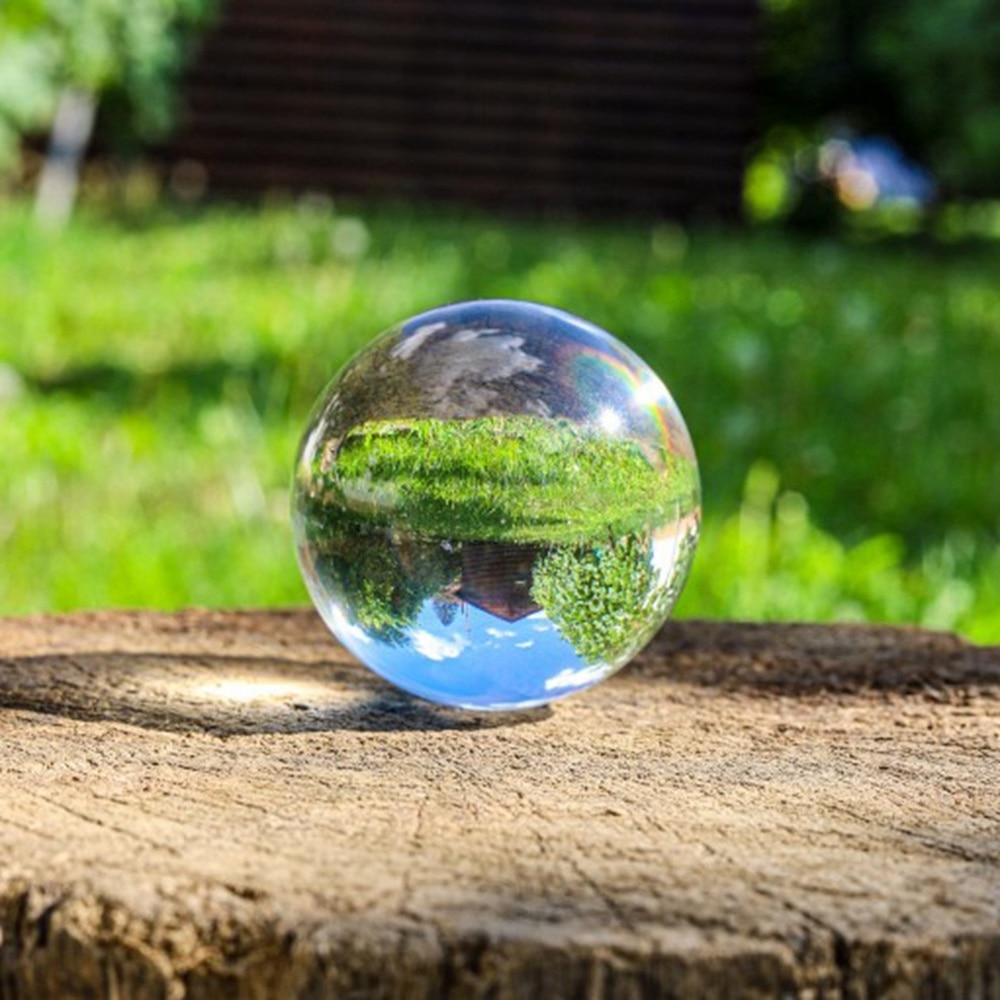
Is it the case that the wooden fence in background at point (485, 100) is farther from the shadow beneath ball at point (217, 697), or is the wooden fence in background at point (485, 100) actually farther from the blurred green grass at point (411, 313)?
the shadow beneath ball at point (217, 697)

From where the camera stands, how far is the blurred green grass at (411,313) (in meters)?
3.57

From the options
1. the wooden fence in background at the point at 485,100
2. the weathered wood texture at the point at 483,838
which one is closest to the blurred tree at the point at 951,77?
the wooden fence in background at the point at 485,100

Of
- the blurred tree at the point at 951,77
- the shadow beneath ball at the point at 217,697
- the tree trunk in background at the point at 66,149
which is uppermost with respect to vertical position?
the blurred tree at the point at 951,77

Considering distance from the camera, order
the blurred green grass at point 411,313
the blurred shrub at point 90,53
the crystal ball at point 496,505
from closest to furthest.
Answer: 1. the crystal ball at point 496,505
2. the blurred green grass at point 411,313
3. the blurred shrub at point 90,53

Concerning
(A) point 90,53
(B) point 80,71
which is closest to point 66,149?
(B) point 80,71

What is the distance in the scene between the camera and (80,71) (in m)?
8.31

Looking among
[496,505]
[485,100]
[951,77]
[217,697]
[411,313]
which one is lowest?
[217,697]

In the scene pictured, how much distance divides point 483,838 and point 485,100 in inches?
399

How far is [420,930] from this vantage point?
1.18 metres

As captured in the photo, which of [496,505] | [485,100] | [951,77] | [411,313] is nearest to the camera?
[496,505]

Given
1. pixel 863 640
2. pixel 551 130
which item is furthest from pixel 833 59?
pixel 863 640

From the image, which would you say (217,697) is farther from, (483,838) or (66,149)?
(66,149)

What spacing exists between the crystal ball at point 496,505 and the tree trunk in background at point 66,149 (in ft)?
27.7

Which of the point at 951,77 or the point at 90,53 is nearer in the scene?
the point at 90,53
